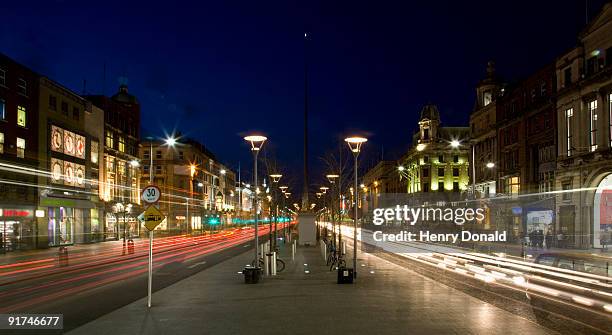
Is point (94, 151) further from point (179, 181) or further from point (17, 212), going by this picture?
point (179, 181)

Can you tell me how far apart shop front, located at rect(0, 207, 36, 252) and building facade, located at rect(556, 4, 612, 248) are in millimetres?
43598

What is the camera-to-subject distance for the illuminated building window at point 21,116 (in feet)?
167

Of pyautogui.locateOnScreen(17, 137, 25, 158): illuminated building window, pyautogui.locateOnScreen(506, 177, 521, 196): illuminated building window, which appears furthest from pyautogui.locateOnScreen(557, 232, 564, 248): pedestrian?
pyautogui.locateOnScreen(17, 137, 25, 158): illuminated building window

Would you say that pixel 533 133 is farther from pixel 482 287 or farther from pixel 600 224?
pixel 482 287

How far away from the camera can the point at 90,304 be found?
1753 cm

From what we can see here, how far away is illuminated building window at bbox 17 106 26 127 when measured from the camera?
50906 mm

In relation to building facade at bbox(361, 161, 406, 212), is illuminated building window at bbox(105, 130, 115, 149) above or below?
above

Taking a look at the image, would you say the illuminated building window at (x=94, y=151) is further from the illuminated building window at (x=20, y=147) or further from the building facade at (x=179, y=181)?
the building facade at (x=179, y=181)

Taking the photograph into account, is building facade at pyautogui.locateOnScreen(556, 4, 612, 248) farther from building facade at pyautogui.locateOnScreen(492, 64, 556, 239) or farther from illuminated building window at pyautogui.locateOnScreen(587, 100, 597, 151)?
building facade at pyautogui.locateOnScreen(492, 64, 556, 239)

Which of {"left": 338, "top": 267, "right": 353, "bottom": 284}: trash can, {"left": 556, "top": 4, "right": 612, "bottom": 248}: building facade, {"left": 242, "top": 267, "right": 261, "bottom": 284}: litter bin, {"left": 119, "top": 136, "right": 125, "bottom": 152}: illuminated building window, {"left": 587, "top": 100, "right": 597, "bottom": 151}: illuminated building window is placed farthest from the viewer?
{"left": 119, "top": 136, "right": 125, "bottom": 152}: illuminated building window

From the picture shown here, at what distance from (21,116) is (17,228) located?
31.2 ft

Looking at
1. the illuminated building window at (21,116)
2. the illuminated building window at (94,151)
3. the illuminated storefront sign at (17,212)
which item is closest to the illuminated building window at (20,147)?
the illuminated building window at (21,116)

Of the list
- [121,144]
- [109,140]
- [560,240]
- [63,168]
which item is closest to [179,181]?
[121,144]

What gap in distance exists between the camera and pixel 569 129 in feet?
167
